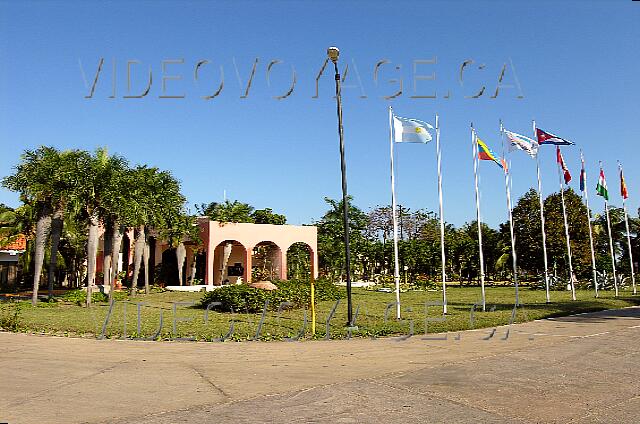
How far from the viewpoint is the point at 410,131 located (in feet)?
55.4

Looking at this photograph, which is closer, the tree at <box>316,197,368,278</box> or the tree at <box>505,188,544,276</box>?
the tree at <box>505,188,544,276</box>

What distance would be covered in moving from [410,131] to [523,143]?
22.5 feet

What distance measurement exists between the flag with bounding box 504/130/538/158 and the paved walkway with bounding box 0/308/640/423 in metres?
10.5

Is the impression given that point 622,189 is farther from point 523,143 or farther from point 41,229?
point 41,229

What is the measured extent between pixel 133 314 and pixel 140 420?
1352 centimetres

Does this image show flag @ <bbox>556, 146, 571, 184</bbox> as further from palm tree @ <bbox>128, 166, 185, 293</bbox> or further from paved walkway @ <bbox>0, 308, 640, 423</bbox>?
palm tree @ <bbox>128, 166, 185, 293</bbox>

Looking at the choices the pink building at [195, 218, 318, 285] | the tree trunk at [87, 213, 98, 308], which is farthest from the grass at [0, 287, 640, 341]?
the pink building at [195, 218, 318, 285]

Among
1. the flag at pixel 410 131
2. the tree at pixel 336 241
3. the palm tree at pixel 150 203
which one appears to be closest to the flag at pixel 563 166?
the flag at pixel 410 131

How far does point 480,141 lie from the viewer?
19594 millimetres

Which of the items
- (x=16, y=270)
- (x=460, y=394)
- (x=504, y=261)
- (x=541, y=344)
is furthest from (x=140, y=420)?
(x=504, y=261)

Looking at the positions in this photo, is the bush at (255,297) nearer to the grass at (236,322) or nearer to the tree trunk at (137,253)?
the grass at (236,322)

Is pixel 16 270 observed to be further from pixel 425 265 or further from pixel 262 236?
pixel 425 265

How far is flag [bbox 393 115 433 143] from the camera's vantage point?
16.8 meters

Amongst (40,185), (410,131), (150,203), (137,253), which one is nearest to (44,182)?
(40,185)
